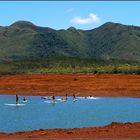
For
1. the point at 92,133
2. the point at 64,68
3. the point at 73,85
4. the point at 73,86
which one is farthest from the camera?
the point at 64,68

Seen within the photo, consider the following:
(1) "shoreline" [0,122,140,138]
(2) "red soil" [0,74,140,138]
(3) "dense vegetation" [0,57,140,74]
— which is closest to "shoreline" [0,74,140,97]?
(2) "red soil" [0,74,140,138]

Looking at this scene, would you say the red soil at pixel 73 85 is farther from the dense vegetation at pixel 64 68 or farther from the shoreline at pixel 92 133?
the shoreline at pixel 92 133

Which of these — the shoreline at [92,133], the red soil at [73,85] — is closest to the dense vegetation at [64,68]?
the red soil at [73,85]

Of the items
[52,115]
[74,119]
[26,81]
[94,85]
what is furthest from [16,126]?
[26,81]

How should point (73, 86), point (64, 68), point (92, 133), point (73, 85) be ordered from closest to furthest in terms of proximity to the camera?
point (92, 133) → point (73, 86) → point (73, 85) → point (64, 68)

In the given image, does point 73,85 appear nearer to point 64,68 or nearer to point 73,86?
point 73,86

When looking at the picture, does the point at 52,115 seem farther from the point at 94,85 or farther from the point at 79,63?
the point at 79,63

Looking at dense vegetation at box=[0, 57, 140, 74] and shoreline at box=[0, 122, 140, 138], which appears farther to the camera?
dense vegetation at box=[0, 57, 140, 74]

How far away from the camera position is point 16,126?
119ft

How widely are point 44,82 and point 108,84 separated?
13816 millimetres

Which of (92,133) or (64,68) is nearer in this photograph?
(92,133)

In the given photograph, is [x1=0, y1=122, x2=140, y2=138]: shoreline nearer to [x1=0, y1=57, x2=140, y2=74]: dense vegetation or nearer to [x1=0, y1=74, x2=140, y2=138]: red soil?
[x1=0, y1=74, x2=140, y2=138]: red soil

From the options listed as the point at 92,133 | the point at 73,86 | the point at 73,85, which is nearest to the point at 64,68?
the point at 73,85

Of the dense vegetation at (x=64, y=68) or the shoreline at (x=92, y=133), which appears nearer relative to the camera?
the shoreline at (x=92, y=133)
